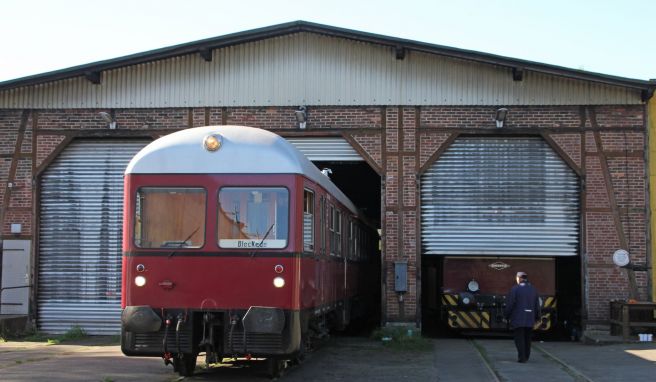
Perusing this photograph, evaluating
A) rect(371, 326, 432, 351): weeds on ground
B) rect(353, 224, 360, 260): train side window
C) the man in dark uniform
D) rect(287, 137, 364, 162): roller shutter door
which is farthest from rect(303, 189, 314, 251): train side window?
rect(287, 137, 364, 162): roller shutter door

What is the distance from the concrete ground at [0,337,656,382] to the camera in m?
10.1

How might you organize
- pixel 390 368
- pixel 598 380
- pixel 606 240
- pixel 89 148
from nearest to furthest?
pixel 598 380
pixel 390 368
pixel 606 240
pixel 89 148

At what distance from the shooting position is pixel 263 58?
53.6ft

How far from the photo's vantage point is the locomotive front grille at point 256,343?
866 cm

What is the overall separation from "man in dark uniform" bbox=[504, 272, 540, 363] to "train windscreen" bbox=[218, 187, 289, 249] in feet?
16.4

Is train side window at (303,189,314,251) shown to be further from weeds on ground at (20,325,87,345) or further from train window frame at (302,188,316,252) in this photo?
weeds on ground at (20,325,87,345)

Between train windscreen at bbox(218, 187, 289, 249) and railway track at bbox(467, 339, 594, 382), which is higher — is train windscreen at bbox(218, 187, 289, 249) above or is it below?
above

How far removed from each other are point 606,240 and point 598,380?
6.38 m

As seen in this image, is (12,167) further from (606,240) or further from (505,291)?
(606,240)

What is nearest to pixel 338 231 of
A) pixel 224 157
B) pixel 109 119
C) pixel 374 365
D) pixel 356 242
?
pixel 374 365

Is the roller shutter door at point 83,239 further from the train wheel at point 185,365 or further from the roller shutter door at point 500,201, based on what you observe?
the train wheel at point 185,365

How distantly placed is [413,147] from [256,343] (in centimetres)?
841

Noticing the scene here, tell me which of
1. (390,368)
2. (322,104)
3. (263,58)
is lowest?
(390,368)

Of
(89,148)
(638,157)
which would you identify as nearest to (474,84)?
(638,157)
